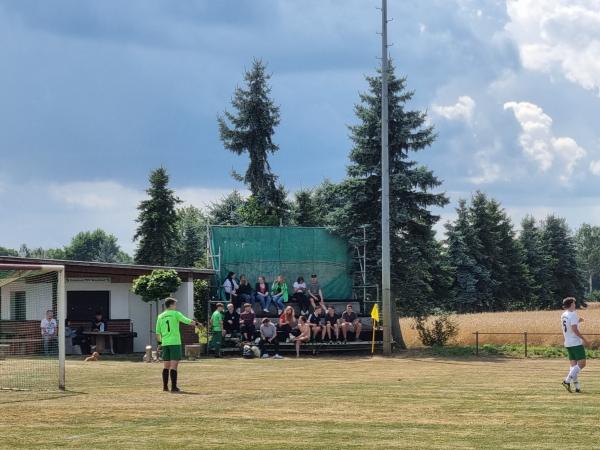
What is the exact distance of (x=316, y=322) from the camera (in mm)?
30375

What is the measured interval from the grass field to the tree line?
49.3 feet

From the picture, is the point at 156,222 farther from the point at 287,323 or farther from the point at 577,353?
the point at 577,353

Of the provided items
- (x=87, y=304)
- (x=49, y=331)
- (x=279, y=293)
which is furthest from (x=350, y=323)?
(x=49, y=331)

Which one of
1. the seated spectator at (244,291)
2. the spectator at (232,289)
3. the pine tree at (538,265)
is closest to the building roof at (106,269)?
the spectator at (232,289)

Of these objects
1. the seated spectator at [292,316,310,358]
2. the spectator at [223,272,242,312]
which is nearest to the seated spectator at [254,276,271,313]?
the spectator at [223,272,242,312]

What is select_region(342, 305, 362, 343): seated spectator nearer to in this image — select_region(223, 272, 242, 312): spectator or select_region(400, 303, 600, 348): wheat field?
select_region(223, 272, 242, 312): spectator

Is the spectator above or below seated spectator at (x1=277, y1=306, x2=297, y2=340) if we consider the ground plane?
above

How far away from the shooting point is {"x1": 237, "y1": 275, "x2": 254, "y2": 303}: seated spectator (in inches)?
1233

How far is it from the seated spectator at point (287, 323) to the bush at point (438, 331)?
258 inches

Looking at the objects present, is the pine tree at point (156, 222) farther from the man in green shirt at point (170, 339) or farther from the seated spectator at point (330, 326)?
the man in green shirt at point (170, 339)

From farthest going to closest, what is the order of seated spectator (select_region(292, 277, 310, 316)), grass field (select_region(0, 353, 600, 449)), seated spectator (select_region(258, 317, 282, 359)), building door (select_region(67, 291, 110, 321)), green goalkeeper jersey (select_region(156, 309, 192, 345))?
seated spectator (select_region(292, 277, 310, 316)) < building door (select_region(67, 291, 110, 321)) < seated spectator (select_region(258, 317, 282, 359)) < green goalkeeper jersey (select_region(156, 309, 192, 345)) < grass field (select_region(0, 353, 600, 449))

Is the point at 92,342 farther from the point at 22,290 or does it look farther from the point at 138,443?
the point at 138,443

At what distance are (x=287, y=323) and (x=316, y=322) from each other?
1.31 metres

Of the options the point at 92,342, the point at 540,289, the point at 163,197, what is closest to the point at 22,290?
the point at 92,342
